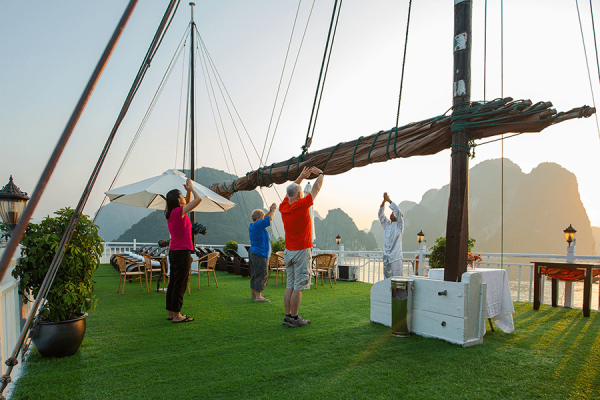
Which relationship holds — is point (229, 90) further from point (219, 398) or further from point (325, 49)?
point (219, 398)

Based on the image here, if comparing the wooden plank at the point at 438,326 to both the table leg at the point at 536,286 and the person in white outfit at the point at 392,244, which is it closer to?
the person in white outfit at the point at 392,244

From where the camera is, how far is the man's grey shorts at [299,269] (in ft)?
13.3

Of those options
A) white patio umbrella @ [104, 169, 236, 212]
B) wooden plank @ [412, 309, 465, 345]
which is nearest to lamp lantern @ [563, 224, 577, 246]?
wooden plank @ [412, 309, 465, 345]

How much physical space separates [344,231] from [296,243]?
9997 centimetres

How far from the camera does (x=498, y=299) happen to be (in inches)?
159

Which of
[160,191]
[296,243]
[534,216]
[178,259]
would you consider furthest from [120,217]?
[534,216]

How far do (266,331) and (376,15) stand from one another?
406 centimetres

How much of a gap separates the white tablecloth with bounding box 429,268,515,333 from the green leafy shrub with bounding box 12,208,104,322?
3.86 meters

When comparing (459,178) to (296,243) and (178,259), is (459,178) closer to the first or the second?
(296,243)

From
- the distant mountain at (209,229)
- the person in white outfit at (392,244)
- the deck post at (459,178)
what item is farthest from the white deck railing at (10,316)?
the distant mountain at (209,229)

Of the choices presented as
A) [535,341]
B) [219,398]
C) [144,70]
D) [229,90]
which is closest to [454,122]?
[535,341]

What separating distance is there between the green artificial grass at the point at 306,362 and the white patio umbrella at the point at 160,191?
2.48 metres

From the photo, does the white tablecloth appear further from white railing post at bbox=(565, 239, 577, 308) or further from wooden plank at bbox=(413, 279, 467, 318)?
white railing post at bbox=(565, 239, 577, 308)

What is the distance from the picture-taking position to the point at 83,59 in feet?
8.15
